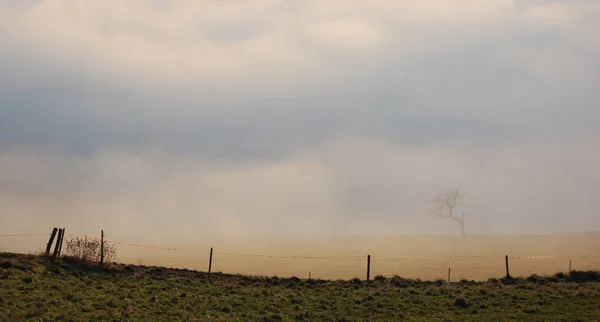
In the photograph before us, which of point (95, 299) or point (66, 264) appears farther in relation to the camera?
point (66, 264)

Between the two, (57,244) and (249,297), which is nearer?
(249,297)

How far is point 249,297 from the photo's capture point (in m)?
25.5

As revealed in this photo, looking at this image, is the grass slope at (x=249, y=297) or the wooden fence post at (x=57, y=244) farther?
the wooden fence post at (x=57, y=244)

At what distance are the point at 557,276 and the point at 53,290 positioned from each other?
1272 inches

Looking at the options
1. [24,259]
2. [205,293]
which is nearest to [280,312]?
[205,293]

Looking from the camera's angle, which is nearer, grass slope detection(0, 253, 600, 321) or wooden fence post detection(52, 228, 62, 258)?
grass slope detection(0, 253, 600, 321)

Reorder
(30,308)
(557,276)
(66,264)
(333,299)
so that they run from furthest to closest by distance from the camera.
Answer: (557,276) → (66,264) → (333,299) → (30,308)

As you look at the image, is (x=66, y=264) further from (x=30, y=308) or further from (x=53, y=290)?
(x=30, y=308)

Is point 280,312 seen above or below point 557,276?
below

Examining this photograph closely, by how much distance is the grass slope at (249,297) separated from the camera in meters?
20.8

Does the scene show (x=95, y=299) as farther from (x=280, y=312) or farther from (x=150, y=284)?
(x=280, y=312)

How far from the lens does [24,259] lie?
96.5 feet

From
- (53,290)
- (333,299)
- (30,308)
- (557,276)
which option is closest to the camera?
(30,308)

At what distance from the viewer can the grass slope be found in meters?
20.8
